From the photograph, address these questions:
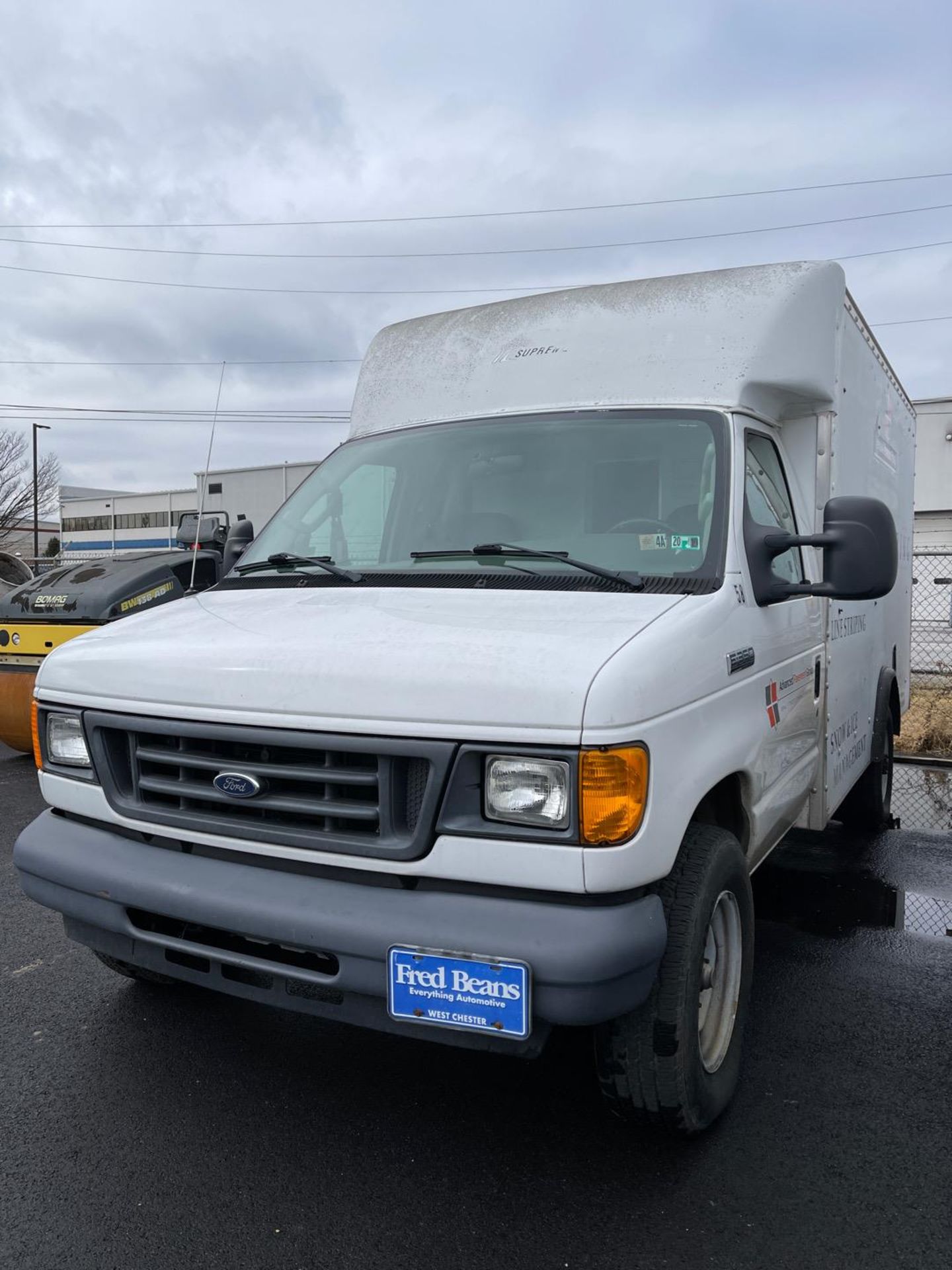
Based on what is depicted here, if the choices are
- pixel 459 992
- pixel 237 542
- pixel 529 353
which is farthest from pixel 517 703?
pixel 237 542

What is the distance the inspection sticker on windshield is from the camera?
2113 millimetres

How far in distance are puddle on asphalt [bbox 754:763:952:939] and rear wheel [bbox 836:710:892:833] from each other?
105mm

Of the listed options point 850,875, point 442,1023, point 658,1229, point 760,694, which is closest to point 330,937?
point 442,1023

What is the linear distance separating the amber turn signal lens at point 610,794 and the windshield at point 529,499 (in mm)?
793

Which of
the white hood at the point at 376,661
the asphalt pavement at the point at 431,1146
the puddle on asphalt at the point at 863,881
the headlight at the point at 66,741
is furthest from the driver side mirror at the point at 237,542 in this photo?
the puddle on asphalt at the point at 863,881

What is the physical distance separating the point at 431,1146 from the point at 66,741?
5.25 feet

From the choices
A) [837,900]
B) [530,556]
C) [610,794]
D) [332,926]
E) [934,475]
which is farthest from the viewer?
[934,475]

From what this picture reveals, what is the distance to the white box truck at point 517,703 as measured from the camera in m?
2.18

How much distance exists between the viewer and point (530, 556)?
3.00 meters

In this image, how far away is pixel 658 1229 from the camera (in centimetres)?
237

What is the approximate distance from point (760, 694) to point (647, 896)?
105 centimetres

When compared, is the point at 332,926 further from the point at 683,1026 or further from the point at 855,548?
the point at 855,548

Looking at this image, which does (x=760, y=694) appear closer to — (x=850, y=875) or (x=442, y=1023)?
(x=442, y=1023)

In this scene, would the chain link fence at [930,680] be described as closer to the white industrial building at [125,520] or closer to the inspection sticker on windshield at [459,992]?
the inspection sticker on windshield at [459,992]
